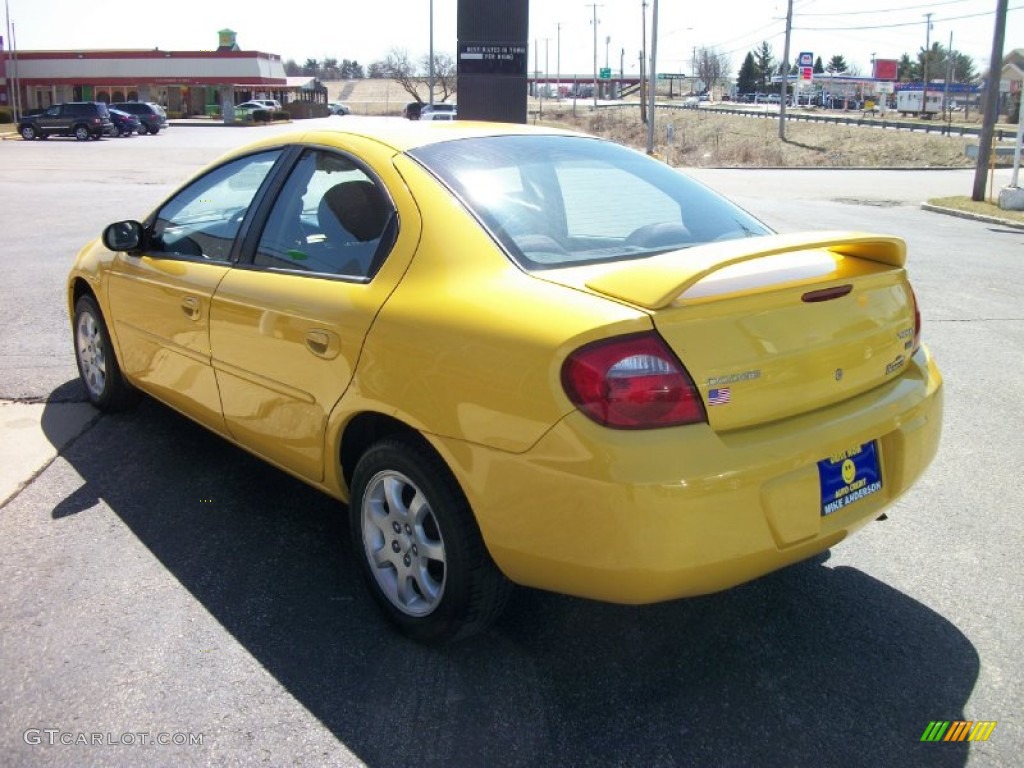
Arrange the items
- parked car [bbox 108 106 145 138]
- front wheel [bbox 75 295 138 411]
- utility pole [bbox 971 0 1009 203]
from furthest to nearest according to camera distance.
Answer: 1. parked car [bbox 108 106 145 138]
2. utility pole [bbox 971 0 1009 203]
3. front wheel [bbox 75 295 138 411]

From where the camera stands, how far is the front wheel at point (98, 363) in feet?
16.3

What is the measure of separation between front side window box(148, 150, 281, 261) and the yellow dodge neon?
7 centimetres

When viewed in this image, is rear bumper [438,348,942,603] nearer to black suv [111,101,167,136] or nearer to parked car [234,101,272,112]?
black suv [111,101,167,136]

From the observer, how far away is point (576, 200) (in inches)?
142

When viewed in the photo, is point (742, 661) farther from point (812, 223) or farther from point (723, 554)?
point (812, 223)

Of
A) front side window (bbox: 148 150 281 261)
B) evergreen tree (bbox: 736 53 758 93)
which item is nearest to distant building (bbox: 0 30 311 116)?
front side window (bbox: 148 150 281 261)

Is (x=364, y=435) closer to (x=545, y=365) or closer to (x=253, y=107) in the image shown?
(x=545, y=365)

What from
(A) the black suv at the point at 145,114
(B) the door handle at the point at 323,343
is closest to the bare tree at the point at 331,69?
(A) the black suv at the point at 145,114

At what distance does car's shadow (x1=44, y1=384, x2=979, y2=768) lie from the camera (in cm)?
252

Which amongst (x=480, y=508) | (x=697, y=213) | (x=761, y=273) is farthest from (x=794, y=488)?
(x=697, y=213)

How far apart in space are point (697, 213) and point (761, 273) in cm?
100

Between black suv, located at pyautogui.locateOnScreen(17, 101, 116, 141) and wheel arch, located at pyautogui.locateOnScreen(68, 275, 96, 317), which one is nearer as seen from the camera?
wheel arch, located at pyautogui.locateOnScreen(68, 275, 96, 317)

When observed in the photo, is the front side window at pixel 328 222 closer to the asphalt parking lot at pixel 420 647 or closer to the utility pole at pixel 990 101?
the asphalt parking lot at pixel 420 647

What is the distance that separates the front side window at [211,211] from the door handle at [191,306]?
0.20 metres
